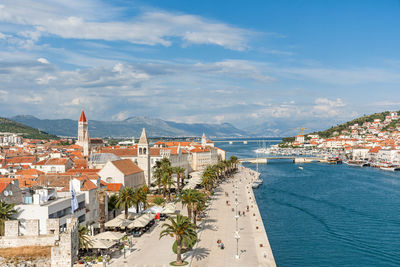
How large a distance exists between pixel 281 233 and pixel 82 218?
93.3 feet

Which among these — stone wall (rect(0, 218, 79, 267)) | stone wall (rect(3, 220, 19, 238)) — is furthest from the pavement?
stone wall (rect(3, 220, 19, 238))

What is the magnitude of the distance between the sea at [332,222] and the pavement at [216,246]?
11.8 ft

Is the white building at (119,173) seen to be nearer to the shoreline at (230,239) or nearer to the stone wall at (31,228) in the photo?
the shoreline at (230,239)

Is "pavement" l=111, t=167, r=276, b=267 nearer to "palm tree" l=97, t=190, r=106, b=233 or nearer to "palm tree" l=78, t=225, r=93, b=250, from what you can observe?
"palm tree" l=78, t=225, r=93, b=250

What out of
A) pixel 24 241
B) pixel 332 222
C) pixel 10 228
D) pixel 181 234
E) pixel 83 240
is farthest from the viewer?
pixel 332 222

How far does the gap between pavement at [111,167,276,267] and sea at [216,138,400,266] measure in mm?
3600

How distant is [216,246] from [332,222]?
29.1 metres

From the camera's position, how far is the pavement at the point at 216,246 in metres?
39.8

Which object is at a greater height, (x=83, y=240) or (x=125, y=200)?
(x=125, y=200)

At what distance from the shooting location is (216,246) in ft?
151

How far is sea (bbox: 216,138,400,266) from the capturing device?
49.7m

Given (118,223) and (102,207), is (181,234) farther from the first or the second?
(102,207)

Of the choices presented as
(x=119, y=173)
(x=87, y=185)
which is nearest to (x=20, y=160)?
(x=119, y=173)

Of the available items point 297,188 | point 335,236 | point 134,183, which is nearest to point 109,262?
point 335,236
